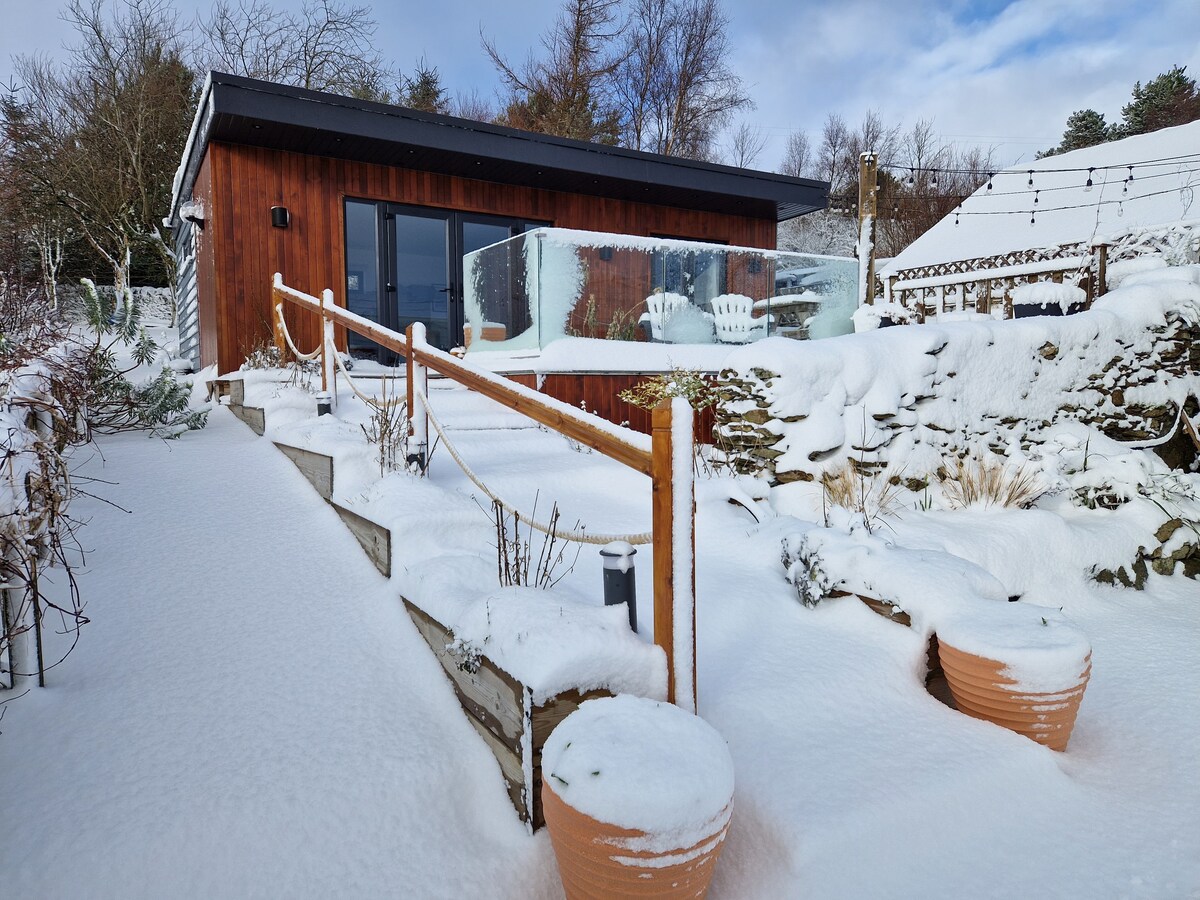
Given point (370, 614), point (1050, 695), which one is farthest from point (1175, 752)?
point (370, 614)

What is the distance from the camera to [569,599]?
2.11 m

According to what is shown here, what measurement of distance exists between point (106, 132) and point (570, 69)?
10389 millimetres

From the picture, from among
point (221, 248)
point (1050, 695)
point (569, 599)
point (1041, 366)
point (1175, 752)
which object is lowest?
point (1175, 752)

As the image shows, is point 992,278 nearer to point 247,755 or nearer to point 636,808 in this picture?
point 636,808

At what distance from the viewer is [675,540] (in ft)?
5.91

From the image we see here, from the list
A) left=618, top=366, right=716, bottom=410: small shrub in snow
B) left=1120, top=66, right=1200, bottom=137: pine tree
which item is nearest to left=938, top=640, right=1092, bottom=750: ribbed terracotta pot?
left=618, top=366, right=716, bottom=410: small shrub in snow

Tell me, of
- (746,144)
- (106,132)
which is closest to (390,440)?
(106,132)

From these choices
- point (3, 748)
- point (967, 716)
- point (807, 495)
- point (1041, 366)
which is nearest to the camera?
point (3, 748)

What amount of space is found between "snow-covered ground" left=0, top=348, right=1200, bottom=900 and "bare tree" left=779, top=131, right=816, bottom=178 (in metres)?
31.3

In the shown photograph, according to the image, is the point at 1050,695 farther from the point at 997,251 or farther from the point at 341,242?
the point at 997,251

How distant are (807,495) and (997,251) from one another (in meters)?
15.5

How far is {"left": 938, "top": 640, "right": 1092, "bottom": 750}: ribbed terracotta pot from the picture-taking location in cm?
210

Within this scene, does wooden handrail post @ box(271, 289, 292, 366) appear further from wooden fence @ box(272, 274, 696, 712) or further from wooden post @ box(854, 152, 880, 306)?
wooden post @ box(854, 152, 880, 306)

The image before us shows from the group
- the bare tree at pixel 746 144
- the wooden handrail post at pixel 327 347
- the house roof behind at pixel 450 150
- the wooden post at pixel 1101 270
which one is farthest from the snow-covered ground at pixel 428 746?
the bare tree at pixel 746 144
